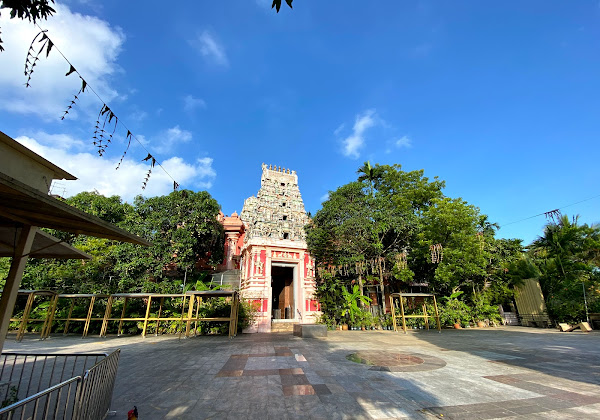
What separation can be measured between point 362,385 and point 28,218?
242 inches

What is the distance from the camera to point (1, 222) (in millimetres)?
4086

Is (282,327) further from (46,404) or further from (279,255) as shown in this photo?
(46,404)

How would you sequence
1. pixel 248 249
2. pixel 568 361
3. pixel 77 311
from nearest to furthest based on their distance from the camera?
pixel 568 361
pixel 77 311
pixel 248 249

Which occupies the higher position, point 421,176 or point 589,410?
point 421,176

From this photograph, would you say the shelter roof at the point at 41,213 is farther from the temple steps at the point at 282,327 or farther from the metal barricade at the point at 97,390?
the temple steps at the point at 282,327

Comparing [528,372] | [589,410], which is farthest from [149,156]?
[528,372]

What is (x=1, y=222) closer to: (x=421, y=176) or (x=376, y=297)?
(x=376, y=297)

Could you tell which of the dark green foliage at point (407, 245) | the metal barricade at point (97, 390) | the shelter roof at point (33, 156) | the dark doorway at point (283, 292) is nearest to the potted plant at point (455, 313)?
the dark green foliage at point (407, 245)

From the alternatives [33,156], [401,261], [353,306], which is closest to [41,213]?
[33,156]

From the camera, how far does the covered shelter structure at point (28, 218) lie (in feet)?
9.94

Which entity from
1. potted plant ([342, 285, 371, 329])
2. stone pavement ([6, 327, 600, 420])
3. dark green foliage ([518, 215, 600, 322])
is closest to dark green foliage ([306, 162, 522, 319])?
potted plant ([342, 285, 371, 329])

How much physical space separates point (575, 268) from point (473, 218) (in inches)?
275

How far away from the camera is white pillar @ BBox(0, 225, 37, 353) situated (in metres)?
3.78

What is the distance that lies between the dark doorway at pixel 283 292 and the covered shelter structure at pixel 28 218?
623 inches
